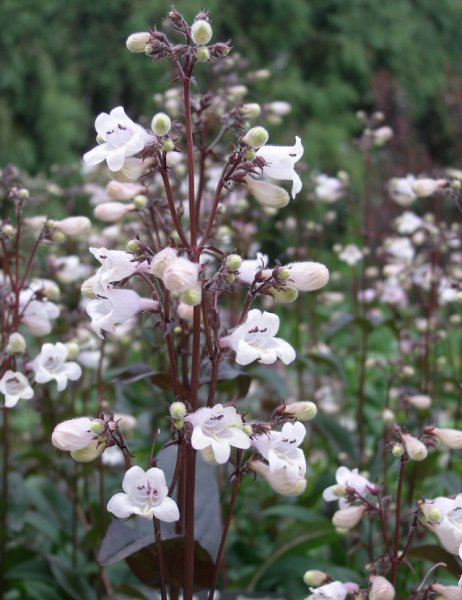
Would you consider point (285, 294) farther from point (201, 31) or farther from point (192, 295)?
point (201, 31)

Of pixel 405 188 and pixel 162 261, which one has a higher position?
pixel 405 188

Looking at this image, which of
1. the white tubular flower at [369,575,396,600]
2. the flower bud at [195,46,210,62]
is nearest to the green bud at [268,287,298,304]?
the flower bud at [195,46,210,62]

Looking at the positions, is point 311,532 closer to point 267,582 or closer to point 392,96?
point 267,582

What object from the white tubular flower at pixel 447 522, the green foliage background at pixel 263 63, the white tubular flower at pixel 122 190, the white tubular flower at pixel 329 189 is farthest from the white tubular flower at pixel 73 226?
the green foliage background at pixel 263 63

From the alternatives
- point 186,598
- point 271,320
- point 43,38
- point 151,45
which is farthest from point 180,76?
point 43,38

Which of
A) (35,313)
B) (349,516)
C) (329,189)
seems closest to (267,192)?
(349,516)

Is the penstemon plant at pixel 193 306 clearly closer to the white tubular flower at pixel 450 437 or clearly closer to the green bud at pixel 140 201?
the white tubular flower at pixel 450 437
